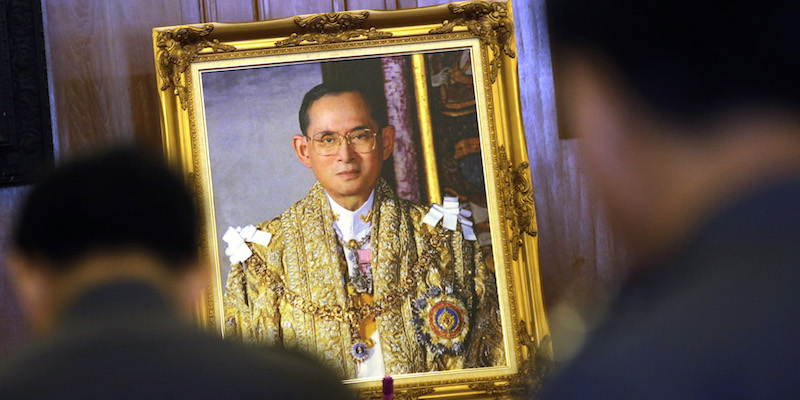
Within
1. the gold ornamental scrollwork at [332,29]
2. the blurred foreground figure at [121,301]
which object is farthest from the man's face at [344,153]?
the blurred foreground figure at [121,301]

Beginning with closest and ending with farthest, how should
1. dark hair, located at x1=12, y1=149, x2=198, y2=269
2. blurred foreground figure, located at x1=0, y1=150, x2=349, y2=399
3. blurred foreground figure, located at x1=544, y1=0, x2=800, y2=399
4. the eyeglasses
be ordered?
1. blurred foreground figure, located at x1=544, y1=0, x2=800, y2=399
2. blurred foreground figure, located at x1=0, y1=150, x2=349, y2=399
3. dark hair, located at x1=12, y1=149, x2=198, y2=269
4. the eyeglasses

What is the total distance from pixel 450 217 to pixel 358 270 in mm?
367

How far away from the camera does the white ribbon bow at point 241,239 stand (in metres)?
2.64

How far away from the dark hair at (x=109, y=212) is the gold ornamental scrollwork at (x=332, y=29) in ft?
5.14

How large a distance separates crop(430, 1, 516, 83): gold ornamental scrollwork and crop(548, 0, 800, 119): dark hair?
1.97 m

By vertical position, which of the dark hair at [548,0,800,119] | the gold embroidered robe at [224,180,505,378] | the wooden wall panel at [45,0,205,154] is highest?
the wooden wall panel at [45,0,205,154]

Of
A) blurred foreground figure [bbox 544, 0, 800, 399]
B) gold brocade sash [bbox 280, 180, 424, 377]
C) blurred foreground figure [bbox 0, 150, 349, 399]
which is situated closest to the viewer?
blurred foreground figure [bbox 544, 0, 800, 399]

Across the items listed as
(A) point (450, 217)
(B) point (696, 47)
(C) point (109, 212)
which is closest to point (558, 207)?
(A) point (450, 217)

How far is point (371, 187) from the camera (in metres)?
2.70

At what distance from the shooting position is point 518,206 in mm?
2678

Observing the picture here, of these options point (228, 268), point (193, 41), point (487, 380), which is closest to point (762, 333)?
point (487, 380)

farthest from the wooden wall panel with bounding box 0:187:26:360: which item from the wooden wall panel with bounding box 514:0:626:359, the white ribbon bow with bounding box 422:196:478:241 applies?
the wooden wall panel with bounding box 514:0:626:359

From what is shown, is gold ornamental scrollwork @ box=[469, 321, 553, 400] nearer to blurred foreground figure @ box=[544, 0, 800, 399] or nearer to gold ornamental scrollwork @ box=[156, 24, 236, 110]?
gold ornamental scrollwork @ box=[156, 24, 236, 110]

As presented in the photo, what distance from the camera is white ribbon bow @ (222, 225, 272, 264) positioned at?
2639 mm
